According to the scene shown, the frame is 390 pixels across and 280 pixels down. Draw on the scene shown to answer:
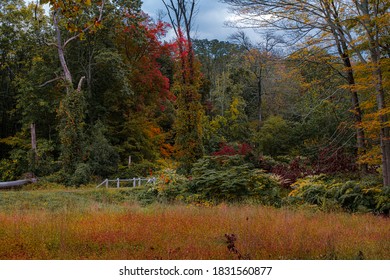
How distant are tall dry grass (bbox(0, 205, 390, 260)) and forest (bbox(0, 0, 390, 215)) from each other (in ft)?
16.1

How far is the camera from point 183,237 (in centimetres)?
593

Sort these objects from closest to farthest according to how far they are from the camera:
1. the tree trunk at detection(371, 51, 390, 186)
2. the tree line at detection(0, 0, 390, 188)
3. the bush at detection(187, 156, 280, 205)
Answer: the tree trunk at detection(371, 51, 390, 186) → the bush at detection(187, 156, 280, 205) → the tree line at detection(0, 0, 390, 188)

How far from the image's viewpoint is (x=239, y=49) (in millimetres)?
31344

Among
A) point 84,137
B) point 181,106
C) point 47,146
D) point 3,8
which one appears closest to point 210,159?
point 181,106

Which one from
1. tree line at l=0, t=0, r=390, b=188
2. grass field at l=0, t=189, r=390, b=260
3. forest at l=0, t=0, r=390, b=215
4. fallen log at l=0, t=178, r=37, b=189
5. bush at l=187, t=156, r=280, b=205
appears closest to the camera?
grass field at l=0, t=189, r=390, b=260

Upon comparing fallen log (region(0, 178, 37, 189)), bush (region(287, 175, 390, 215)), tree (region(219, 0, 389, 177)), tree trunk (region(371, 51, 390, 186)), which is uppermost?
tree (region(219, 0, 389, 177))

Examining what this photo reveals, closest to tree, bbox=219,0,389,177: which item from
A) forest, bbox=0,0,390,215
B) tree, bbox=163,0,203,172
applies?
forest, bbox=0,0,390,215

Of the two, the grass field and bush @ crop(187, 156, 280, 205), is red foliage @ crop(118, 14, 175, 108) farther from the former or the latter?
the grass field

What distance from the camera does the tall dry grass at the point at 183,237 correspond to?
522 cm

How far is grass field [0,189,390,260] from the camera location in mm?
5219

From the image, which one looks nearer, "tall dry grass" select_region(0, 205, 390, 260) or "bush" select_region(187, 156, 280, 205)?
"tall dry grass" select_region(0, 205, 390, 260)

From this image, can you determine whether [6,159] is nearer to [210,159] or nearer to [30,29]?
[30,29]

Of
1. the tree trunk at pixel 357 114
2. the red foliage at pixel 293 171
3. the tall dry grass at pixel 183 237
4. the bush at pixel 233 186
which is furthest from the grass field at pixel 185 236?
the red foliage at pixel 293 171
